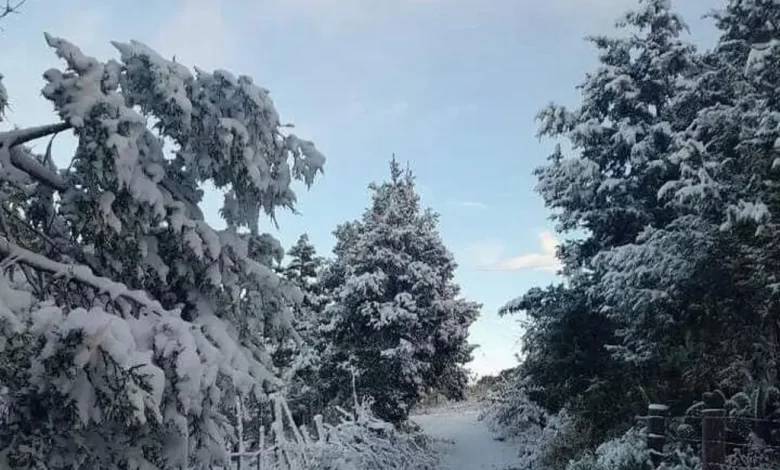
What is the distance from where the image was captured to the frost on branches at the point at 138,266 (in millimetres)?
3029

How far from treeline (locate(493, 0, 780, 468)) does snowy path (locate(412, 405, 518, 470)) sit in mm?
2521

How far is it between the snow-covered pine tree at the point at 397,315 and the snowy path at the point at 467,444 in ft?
4.50

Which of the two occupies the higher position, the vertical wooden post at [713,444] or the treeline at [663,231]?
the treeline at [663,231]

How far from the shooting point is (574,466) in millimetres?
9016

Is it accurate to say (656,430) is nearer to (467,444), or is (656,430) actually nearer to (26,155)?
(26,155)

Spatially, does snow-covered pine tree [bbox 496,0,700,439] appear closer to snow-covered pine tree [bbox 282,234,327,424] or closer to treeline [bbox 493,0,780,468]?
treeline [bbox 493,0,780,468]

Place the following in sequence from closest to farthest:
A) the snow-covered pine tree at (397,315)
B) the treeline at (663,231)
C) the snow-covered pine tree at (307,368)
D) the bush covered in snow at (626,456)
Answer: the bush covered in snow at (626,456)
the treeline at (663,231)
the snow-covered pine tree at (397,315)
the snow-covered pine tree at (307,368)

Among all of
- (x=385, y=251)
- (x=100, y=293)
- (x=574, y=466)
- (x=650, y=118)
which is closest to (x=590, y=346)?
(x=574, y=466)

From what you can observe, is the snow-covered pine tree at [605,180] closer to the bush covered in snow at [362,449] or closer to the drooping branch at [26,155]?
the bush covered in snow at [362,449]

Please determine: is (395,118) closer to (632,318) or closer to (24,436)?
(632,318)

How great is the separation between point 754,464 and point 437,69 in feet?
19.8

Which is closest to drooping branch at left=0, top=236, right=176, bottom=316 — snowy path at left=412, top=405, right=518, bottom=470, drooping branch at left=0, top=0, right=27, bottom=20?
drooping branch at left=0, top=0, right=27, bottom=20

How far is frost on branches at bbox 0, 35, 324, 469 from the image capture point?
303 cm

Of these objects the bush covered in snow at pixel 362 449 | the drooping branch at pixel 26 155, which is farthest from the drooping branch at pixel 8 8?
the bush covered in snow at pixel 362 449
